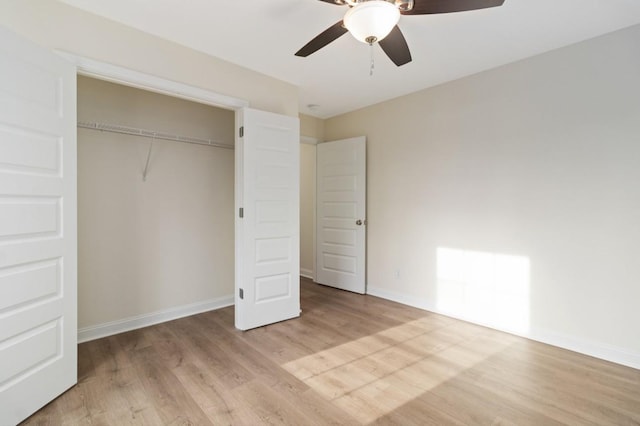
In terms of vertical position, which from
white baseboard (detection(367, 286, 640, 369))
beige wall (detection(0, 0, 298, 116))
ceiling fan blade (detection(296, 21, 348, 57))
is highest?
beige wall (detection(0, 0, 298, 116))

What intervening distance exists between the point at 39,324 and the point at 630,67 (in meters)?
4.61

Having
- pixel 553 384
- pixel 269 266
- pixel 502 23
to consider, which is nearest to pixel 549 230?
pixel 553 384

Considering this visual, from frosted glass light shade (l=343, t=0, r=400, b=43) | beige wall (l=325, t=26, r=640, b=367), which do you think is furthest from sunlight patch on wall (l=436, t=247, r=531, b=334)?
frosted glass light shade (l=343, t=0, r=400, b=43)

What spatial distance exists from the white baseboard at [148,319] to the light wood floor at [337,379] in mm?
97

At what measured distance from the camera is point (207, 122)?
3709 millimetres

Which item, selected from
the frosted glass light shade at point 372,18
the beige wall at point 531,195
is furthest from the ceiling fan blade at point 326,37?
the beige wall at point 531,195

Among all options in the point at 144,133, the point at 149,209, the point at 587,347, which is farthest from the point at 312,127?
the point at 587,347

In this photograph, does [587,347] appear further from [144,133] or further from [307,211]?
[144,133]

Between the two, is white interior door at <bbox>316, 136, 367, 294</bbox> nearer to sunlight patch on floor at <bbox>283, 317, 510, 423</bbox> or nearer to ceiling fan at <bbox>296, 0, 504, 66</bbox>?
sunlight patch on floor at <bbox>283, 317, 510, 423</bbox>

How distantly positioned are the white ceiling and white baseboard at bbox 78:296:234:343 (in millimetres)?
2680

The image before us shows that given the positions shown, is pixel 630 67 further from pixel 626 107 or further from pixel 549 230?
pixel 549 230

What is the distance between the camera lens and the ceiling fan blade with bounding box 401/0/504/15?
5.19 feet

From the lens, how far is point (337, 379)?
222 centimetres

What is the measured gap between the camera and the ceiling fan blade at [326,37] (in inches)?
72.9
